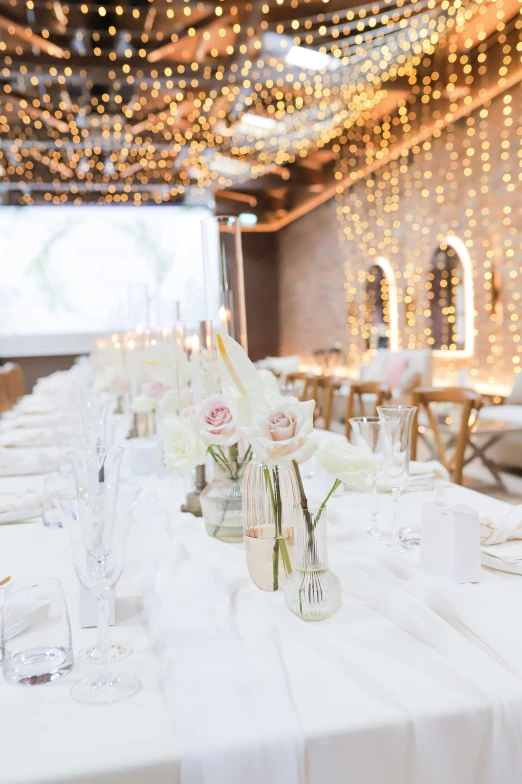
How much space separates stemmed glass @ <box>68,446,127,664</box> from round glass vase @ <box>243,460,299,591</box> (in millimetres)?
208

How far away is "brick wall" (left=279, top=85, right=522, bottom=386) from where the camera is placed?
220 inches

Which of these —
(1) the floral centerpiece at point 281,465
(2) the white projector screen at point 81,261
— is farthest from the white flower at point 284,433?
(2) the white projector screen at point 81,261

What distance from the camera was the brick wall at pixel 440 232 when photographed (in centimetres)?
560

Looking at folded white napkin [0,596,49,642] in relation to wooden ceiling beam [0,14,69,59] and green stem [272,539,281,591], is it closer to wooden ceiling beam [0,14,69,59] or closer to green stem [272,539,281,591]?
green stem [272,539,281,591]

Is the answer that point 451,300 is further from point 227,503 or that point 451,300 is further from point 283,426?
point 283,426

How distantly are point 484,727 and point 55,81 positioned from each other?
6.69 m

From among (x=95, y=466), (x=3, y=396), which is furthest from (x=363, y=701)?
(x=3, y=396)

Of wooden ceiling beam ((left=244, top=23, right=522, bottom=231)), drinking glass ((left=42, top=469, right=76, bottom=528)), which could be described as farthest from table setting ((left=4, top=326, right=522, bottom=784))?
wooden ceiling beam ((left=244, top=23, right=522, bottom=231))

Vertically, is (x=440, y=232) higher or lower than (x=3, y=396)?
higher

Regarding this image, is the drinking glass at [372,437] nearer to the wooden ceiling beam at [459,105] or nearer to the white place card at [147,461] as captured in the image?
the white place card at [147,461]

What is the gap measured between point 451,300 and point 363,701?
6128 mm

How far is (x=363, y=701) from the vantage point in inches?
28.2

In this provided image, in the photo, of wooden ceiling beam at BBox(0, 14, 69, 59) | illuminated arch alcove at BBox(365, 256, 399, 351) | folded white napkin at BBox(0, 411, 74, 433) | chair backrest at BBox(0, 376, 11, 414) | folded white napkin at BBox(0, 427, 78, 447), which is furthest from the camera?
illuminated arch alcove at BBox(365, 256, 399, 351)

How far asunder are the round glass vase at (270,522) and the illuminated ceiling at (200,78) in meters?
Answer: 4.63
